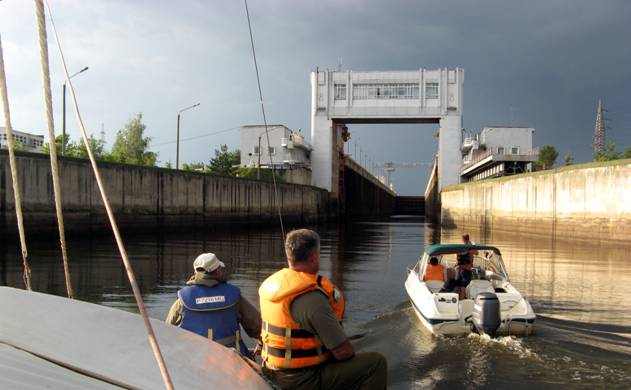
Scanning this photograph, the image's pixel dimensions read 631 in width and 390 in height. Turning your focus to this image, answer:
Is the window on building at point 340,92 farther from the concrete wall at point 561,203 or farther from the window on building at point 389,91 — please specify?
the concrete wall at point 561,203

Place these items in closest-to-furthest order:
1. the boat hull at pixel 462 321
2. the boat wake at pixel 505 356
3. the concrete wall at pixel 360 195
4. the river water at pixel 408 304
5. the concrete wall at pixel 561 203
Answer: the boat wake at pixel 505 356 < the river water at pixel 408 304 < the boat hull at pixel 462 321 < the concrete wall at pixel 561 203 < the concrete wall at pixel 360 195

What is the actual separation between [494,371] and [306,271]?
5.53 meters

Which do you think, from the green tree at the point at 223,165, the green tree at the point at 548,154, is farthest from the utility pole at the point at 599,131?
the green tree at the point at 223,165

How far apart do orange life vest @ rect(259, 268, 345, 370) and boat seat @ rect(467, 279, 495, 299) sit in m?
7.80

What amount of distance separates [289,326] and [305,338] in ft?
Answer: 0.52

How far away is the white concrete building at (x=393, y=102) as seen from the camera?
7206cm

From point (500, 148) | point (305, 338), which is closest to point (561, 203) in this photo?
point (305, 338)

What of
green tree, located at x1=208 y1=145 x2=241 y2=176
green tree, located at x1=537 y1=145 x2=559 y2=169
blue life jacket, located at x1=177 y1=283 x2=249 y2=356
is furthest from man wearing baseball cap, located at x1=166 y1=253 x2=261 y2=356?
green tree, located at x1=537 y1=145 x2=559 y2=169

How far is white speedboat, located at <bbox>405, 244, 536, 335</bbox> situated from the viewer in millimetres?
9344

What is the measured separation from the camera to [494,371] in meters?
8.31

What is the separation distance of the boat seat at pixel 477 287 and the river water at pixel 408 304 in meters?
1.32

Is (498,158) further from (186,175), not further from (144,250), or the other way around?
(144,250)

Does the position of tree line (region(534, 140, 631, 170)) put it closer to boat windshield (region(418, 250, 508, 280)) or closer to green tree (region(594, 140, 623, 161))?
green tree (region(594, 140, 623, 161))

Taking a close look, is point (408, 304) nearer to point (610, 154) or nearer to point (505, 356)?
point (505, 356)
